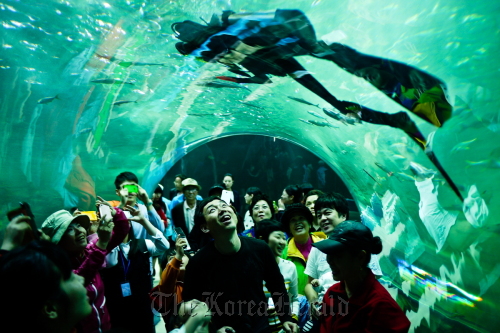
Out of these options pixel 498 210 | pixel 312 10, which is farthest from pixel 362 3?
pixel 498 210

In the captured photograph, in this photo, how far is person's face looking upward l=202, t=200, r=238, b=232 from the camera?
2723 mm

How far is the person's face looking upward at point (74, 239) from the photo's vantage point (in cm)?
293

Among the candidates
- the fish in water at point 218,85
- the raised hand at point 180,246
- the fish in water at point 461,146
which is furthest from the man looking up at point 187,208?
the fish in water at point 461,146

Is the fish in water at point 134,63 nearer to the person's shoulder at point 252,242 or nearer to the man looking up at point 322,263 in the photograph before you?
the man looking up at point 322,263

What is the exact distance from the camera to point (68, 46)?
6098 mm

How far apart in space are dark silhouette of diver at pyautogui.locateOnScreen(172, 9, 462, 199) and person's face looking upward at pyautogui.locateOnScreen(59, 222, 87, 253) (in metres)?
3.37

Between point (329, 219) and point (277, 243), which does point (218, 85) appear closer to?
point (329, 219)

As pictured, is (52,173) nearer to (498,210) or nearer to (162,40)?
(162,40)

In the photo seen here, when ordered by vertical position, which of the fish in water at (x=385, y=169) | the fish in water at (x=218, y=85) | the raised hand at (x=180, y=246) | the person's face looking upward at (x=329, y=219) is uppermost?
the fish in water at (x=218, y=85)

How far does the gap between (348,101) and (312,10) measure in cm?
220

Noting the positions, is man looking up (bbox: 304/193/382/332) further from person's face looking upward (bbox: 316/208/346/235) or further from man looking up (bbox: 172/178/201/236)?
man looking up (bbox: 172/178/201/236)

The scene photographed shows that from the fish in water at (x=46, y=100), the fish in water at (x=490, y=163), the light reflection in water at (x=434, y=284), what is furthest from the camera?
the fish in water at (x=46, y=100)

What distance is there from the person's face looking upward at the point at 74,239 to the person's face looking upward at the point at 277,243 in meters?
1.84

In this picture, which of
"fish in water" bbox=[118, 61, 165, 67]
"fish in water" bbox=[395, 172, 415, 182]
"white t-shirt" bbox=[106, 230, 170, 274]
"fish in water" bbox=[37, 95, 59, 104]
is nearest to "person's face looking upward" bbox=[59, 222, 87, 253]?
"white t-shirt" bbox=[106, 230, 170, 274]
